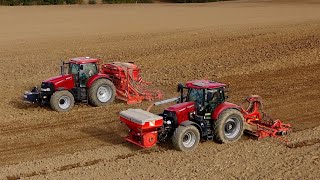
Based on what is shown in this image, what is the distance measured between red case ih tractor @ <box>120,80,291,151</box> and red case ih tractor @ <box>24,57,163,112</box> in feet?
13.7

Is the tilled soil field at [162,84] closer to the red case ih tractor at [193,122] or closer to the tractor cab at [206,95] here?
the red case ih tractor at [193,122]

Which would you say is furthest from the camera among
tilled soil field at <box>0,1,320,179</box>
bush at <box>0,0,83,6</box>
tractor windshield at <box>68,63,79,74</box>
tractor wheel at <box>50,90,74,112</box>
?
bush at <box>0,0,83,6</box>

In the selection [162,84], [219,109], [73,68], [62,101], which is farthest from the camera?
[162,84]

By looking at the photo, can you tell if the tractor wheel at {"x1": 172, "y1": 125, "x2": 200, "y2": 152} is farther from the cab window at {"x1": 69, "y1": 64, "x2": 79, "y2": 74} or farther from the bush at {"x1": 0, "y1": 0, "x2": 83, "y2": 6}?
the bush at {"x1": 0, "y1": 0, "x2": 83, "y2": 6}

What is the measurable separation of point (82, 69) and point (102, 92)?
1.06 metres

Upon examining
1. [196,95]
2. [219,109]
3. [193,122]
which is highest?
[196,95]

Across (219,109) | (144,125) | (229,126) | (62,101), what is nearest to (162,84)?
(62,101)

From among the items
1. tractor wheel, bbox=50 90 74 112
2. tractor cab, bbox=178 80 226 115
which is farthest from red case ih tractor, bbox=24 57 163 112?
tractor cab, bbox=178 80 226 115

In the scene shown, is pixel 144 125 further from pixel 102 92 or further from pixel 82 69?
pixel 82 69

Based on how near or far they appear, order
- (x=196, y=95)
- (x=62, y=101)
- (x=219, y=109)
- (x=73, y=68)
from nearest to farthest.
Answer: (x=219, y=109) < (x=196, y=95) < (x=62, y=101) < (x=73, y=68)

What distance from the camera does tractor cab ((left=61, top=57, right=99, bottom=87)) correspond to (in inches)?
704

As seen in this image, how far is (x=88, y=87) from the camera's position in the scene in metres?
17.9

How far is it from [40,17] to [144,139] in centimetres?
4078

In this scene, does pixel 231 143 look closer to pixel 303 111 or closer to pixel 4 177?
pixel 303 111
